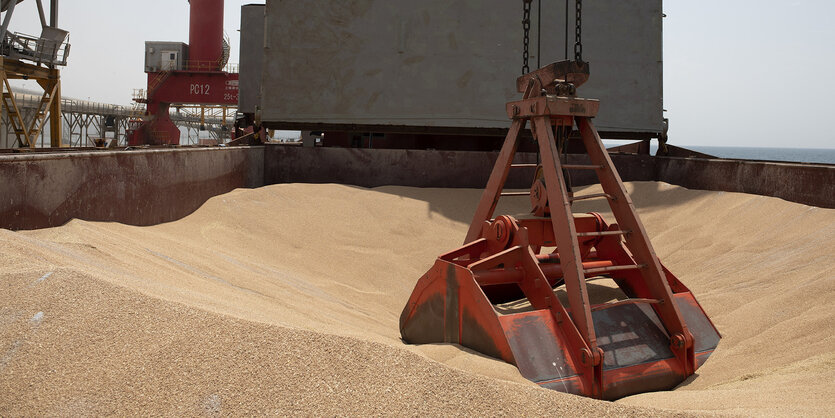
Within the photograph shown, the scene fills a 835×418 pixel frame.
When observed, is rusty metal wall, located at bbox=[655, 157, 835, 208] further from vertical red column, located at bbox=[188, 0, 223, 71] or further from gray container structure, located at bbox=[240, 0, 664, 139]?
vertical red column, located at bbox=[188, 0, 223, 71]

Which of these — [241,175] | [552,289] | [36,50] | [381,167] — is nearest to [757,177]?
[552,289]

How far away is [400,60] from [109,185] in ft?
25.2

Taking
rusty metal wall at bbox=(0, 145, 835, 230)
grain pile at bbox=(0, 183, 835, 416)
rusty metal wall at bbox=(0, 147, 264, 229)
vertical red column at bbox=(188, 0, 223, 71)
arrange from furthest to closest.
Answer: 1. vertical red column at bbox=(188, 0, 223, 71)
2. rusty metal wall at bbox=(0, 145, 835, 230)
3. rusty metal wall at bbox=(0, 147, 264, 229)
4. grain pile at bbox=(0, 183, 835, 416)

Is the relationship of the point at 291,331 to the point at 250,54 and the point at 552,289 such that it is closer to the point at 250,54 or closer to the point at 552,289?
the point at 552,289

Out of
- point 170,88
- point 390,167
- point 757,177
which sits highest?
point 170,88

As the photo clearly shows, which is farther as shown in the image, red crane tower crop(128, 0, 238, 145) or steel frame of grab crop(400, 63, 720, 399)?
red crane tower crop(128, 0, 238, 145)

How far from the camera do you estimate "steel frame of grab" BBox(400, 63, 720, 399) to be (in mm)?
3527

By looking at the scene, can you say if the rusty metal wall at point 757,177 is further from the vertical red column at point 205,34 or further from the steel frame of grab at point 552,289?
the vertical red column at point 205,34

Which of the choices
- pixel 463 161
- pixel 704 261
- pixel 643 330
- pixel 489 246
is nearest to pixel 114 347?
pixel 489 246

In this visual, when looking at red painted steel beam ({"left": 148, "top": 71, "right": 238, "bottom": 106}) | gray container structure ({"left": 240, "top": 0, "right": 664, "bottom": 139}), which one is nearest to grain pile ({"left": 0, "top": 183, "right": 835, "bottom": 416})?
gray container structure ({"left": 240, "top": 0, "right": 664, "bottom": 139})

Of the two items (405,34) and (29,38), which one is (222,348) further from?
(29,38)

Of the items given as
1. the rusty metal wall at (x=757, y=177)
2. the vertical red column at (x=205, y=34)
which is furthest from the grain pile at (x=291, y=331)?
the vertical red column at (x=205, y=34)

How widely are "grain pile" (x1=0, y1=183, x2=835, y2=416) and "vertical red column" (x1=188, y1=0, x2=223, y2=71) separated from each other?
1147 inches

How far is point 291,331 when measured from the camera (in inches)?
108
